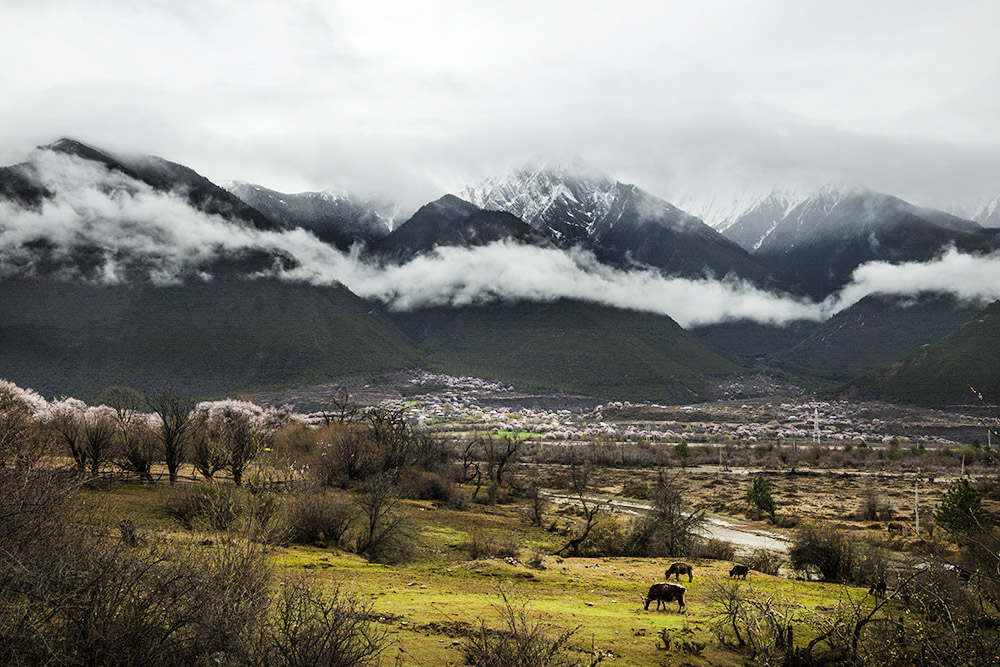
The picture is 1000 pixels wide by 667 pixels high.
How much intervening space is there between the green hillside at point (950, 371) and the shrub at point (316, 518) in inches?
6260

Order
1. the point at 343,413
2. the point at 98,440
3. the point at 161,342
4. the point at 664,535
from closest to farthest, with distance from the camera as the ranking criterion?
the point at 664,535 → the point at 98,440 → the point at 343,413 → the point at 161,342

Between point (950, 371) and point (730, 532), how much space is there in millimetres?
155190

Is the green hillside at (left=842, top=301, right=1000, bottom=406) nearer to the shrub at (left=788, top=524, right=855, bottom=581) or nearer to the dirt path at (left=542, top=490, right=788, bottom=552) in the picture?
the dirt path at (left=542, top=490, right=788, bottom=552)

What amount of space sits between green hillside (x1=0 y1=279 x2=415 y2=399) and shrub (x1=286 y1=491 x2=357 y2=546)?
127369 millimetres

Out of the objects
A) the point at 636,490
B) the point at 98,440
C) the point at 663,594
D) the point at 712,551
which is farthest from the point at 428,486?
the point at 663,594

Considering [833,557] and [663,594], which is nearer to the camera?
[663,594]

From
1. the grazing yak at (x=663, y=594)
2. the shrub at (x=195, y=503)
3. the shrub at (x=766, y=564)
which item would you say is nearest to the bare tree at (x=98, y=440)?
the shrub at (x=195, y=503)

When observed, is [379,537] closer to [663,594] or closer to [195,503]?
[195,503]

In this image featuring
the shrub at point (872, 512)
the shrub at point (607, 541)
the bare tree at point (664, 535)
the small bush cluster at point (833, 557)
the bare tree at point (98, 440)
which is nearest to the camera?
the small bush cluster at point (833, 557)

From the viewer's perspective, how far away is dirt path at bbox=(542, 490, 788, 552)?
39.6 metres

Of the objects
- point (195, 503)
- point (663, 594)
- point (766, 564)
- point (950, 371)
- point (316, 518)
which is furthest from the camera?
point (950, 371)

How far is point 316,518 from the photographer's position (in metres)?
26.2

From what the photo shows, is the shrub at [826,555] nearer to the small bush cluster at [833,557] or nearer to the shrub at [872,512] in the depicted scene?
the small bush cluster at [833,557]

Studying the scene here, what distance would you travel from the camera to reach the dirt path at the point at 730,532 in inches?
1558
